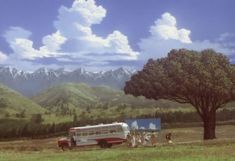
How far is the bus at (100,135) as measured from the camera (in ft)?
248

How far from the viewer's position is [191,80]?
73812 millimetres

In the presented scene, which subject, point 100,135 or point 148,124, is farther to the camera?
point 100,135

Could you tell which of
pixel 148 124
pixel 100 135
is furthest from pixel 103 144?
pixel 148 124

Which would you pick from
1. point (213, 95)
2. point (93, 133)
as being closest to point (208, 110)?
point (213, 95)

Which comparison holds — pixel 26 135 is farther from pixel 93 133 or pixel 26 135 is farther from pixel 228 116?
pixel 93 133

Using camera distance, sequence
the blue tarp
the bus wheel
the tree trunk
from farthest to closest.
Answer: the tree trunk < the bus wheel < the blue tarp

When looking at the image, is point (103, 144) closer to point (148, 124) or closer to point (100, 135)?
point (100, 135)

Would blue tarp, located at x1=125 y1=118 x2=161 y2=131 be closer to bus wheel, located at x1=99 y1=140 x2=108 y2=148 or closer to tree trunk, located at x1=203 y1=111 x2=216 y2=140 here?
bus wheel, located at x1=99 y1=140 x2=108 y2=148

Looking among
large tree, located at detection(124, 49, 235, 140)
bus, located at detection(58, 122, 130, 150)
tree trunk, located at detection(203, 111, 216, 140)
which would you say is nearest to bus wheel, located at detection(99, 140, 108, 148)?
bus, located at detection(58, 122, 130, 150)

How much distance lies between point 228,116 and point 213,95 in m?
72.0

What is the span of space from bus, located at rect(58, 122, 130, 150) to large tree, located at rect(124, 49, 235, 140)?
19.3ft

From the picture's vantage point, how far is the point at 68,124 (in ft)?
480

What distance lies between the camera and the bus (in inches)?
2975

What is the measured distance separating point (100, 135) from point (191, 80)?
15.5 metres
